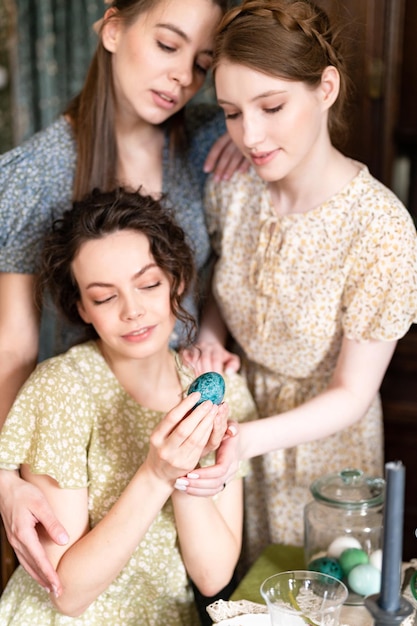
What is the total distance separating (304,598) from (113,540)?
317mm

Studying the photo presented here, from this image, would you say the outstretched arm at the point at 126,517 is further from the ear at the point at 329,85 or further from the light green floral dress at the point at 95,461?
the ear at the point at 329,85

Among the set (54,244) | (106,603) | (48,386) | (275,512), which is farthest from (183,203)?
Result: (106,603)

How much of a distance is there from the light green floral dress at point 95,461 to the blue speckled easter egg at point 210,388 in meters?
0.29

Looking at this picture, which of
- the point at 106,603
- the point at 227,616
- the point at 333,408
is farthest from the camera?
the point at 333,408

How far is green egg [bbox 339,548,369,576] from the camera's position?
1519 millimetres

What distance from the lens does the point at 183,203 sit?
1.92 m

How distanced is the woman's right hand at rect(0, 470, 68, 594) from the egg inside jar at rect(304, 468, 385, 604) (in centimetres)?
47

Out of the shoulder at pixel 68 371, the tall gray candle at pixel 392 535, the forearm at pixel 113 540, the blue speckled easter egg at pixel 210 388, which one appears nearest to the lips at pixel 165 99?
the shoulder at pixel 68 371

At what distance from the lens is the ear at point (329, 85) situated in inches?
63.2

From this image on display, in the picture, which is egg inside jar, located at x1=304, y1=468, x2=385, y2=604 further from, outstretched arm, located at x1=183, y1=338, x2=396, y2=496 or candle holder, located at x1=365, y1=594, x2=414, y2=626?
candle holder, located at x1=365, y1=594, x2=414, y2=626

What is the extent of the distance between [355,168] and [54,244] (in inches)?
23.8

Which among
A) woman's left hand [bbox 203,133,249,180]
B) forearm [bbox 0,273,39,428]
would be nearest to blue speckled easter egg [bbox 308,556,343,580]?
forearm [bbox 0,273,39,428]

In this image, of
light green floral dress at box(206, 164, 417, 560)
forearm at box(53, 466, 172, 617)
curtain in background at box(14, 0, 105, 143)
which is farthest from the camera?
curtain in background at box(14, 0, 105, 143)

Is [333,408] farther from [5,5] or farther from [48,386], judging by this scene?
[5,5]
